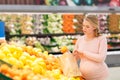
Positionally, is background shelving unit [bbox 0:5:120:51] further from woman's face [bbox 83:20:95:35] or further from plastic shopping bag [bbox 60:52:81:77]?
plastic shopping bag [bbox 60:52:81:77]

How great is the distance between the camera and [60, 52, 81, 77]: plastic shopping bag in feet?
11.8

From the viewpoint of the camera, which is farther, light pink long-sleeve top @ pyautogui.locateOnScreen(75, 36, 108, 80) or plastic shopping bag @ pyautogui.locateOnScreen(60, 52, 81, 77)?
light pink long-sleeve top @ pyautogui.locateOnScreen(75, 36, 108, 80)

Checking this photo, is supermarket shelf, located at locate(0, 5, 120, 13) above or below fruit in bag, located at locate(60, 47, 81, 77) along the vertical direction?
below

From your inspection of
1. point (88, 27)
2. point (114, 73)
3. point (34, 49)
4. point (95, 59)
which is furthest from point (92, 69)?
point (114, 73)

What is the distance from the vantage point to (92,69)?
4211 mm

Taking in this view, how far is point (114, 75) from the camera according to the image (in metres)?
8.20

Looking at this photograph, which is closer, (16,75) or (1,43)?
(16,75)

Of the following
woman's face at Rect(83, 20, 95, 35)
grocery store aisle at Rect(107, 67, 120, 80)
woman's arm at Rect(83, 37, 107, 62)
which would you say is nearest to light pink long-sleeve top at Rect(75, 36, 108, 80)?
woman's arm at Rect(83, 37, 107, 62)

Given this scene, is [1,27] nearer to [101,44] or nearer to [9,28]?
[101,44]

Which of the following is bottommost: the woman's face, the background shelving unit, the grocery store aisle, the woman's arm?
the grocery store aisle

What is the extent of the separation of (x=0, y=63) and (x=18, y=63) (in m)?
0.54

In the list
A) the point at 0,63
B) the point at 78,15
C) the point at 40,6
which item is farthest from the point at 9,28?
the point at 0,63

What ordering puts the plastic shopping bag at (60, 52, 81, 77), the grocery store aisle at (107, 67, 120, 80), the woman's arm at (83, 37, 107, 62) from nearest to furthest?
1. the plastic shopping bag at (60, 52, 81, 77)
2. the woman's arm at (83, 37, 107, 62)
3. the grocery store aisle at (107, 67, 120, 80)

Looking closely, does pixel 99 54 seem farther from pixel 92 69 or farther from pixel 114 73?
pixel 114 73
